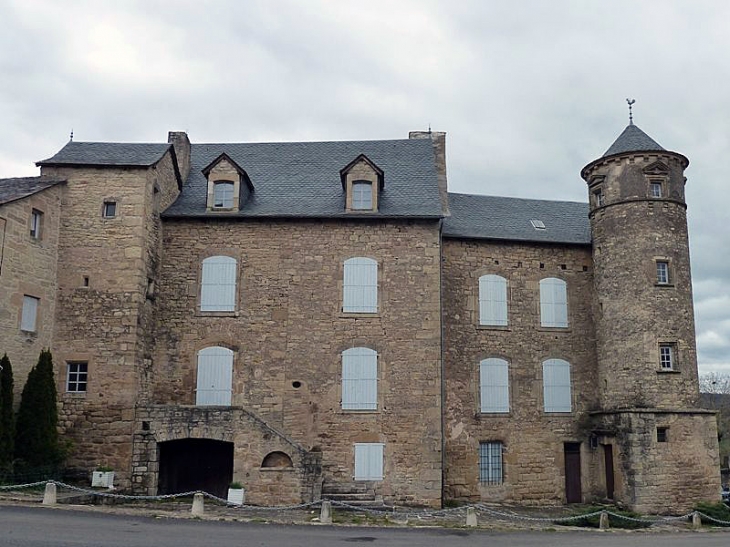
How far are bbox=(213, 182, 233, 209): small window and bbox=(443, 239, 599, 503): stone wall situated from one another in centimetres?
677

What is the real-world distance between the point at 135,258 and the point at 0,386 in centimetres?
452

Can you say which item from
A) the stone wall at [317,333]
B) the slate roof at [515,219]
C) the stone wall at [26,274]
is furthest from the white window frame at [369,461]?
the stone wall at [26,274]

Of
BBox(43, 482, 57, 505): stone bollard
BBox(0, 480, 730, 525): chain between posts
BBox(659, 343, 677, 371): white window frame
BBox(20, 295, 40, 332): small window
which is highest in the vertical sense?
BBox(20, 295, 40, 332): small window

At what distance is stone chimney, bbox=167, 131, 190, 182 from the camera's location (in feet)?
71.6

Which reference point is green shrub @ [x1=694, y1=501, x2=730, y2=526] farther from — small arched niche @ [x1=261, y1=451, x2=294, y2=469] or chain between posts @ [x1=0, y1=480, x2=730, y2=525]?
small arched niche @ [x1=261, y1=451, x2=294, y2=469]

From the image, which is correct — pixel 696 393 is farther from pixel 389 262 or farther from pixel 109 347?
pixel 109 347

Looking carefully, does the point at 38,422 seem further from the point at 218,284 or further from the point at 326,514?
the point at 326,514

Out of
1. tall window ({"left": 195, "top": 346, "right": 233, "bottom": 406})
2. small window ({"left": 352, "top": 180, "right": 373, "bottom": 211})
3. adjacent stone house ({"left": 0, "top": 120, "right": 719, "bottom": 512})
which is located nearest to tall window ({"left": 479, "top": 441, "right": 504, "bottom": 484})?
adjacent stone house ({"left": 0, "top": 120, "right": 719, "bottom": 512})

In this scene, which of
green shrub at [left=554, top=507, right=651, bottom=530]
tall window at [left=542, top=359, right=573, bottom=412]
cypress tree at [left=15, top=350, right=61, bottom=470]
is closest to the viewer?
cypress tree at [left=15, top=350, right=61, bottom=470]

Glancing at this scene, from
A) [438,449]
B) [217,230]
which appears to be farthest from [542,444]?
[217,230]

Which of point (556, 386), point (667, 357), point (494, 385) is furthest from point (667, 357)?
point (494, 385)

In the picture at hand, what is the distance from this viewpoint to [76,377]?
17891 millimetres

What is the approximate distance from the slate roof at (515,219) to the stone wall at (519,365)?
12.4 inches

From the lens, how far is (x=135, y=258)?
60.1 feet
